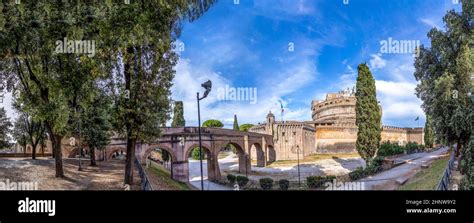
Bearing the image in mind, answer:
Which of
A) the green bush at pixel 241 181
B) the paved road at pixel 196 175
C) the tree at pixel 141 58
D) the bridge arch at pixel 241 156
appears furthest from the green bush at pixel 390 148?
the tree at pixel 141 58

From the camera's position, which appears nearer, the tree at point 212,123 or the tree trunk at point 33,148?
the tree at point 212,123

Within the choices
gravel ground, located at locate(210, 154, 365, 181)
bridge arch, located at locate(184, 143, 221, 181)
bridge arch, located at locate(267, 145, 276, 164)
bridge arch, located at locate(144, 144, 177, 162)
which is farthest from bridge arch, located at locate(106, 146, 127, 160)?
bridge arch, located at locate(267, 145, 276, 164)

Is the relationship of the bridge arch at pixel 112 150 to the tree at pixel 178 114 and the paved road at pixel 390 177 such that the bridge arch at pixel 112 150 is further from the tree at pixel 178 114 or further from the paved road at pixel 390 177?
the paved road at pixel 390 177

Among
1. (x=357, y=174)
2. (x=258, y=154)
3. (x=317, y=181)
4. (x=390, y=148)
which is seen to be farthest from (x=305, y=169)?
(x=390, y=148)

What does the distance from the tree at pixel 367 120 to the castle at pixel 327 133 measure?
2.06 feet

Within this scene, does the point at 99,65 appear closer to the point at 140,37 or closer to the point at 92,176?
the point at 140,37

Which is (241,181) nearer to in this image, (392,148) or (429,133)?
(392,148)

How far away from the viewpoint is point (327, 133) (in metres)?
12.6

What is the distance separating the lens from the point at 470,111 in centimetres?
631

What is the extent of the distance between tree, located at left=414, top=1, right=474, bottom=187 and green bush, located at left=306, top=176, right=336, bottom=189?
3340mm

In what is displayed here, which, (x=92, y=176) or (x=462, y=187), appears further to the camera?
(x=92, y=176)

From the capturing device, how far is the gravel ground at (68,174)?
5355mm
